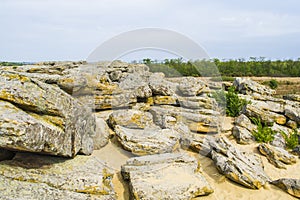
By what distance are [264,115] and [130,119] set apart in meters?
7.12

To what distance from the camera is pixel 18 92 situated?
456 cm

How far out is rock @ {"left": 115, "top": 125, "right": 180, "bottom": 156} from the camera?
280 inches

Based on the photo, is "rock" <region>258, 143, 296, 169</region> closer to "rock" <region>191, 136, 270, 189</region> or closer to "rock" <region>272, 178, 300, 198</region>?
"rock" <region>191, 136, 270, 189</region>

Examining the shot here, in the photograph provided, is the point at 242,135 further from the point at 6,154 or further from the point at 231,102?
the point at 6,154

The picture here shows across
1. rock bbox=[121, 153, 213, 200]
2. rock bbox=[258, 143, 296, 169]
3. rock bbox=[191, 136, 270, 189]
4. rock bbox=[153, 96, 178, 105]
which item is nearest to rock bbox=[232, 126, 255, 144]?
rock bbox=[258, 143, 296, 169]

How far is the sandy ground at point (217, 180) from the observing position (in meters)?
6.16

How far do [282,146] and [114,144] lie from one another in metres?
6.99

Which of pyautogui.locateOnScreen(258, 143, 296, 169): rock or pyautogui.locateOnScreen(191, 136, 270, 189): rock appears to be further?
pyautogui.locateOnScreen(258, 143, 296, 169): rock

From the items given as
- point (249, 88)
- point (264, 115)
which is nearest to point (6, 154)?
point (264, 115)

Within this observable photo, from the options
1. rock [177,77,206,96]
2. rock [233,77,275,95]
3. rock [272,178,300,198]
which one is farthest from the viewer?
rock [233,77,275,95]

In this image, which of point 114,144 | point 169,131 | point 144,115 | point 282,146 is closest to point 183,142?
point 169,131

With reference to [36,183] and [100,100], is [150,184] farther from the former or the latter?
[100,100]

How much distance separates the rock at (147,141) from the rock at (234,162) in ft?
3.81

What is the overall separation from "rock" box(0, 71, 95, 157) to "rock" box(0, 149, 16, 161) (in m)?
0.88
